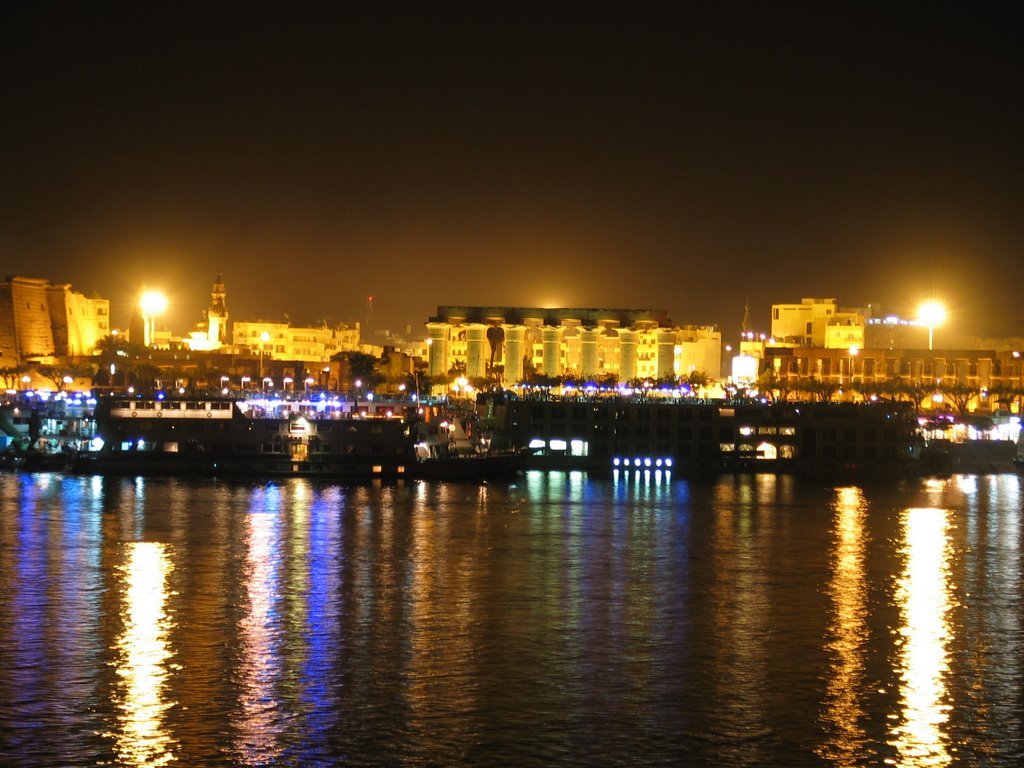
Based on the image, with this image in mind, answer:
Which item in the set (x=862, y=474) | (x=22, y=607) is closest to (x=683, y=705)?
(x=22, y=607)

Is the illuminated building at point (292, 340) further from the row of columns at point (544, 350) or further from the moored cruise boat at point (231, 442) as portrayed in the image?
the moored cruise boat at point (231, 442)

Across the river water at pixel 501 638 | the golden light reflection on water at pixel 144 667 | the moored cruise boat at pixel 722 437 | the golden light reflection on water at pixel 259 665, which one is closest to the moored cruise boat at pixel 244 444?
the moored cruise boat at pixel 722 437

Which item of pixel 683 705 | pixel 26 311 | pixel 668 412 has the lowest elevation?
pixel 683 705

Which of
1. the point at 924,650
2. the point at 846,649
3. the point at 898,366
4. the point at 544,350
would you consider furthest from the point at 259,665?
the point at 544,350

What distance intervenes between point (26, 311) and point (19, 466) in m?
61.7

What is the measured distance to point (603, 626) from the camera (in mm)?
31172

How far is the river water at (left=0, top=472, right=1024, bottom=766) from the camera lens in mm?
23031

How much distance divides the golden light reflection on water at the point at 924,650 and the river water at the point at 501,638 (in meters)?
0.08

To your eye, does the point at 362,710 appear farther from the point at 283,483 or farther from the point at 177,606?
the point at 283,483

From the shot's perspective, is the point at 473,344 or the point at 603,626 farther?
the point at 473,344

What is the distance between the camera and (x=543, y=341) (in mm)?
135250

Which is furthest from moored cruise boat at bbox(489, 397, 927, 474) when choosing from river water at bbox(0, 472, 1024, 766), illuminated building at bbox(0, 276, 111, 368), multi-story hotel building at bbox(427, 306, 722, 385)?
illuminated building at bbox(0, 276, 111, 368)

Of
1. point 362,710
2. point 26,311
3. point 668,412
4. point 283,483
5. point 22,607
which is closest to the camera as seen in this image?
point 362,710

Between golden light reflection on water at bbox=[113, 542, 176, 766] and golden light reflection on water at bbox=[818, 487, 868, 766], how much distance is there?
35.5 feet
